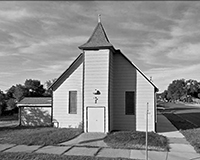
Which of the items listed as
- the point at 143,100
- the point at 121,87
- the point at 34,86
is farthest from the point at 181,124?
the point at 34,86

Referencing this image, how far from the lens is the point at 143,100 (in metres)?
14.2

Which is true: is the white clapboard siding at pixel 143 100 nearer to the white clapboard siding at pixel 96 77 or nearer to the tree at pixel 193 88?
the white clapboard siding at pixel 96 77

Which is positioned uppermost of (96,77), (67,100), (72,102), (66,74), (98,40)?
(98,40)

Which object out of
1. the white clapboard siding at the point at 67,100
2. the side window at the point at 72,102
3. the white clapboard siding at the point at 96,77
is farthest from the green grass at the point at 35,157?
the side window at the point at 72,102

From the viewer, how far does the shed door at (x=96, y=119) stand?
43.6ft

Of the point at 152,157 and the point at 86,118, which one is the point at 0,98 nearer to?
the point at 86,118

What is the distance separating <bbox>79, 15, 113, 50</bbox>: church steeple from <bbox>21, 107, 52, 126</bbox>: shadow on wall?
21.1ft

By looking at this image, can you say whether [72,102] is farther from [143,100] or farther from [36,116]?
[143,100]

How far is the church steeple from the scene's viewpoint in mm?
13590

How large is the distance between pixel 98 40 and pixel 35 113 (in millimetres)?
8111

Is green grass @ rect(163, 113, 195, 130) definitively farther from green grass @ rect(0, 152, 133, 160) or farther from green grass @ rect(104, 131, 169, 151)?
green grass @ rect(0, 152, 133, 160)

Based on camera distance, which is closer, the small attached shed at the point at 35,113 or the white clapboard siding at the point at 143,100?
the white clapboard siding at the point at 143,100

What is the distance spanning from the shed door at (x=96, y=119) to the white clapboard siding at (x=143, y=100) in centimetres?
271

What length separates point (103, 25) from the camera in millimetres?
15055
